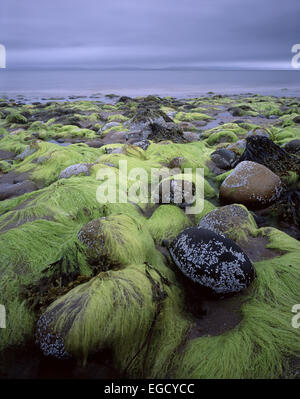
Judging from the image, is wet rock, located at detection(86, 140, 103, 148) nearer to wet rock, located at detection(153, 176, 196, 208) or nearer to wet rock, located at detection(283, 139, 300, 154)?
wet rock, located at detection(153, 176, 196, 208)

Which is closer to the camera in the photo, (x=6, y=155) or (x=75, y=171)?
(x=75, y=171)

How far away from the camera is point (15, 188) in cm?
448

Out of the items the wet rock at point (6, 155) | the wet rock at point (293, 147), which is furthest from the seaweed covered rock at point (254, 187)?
the wet rock at point (6, 155)

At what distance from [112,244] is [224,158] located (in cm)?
426

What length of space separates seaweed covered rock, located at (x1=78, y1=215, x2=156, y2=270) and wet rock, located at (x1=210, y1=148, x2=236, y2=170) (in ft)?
12.3

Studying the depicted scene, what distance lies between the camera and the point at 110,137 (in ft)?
28.4

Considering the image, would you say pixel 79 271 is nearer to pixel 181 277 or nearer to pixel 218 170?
pixel 181 277

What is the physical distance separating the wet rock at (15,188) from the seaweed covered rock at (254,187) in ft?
12.6

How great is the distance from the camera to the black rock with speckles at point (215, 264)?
2.06 meters

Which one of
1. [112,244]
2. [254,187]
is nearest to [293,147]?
[254,187]

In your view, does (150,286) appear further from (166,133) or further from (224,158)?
(166,133)
